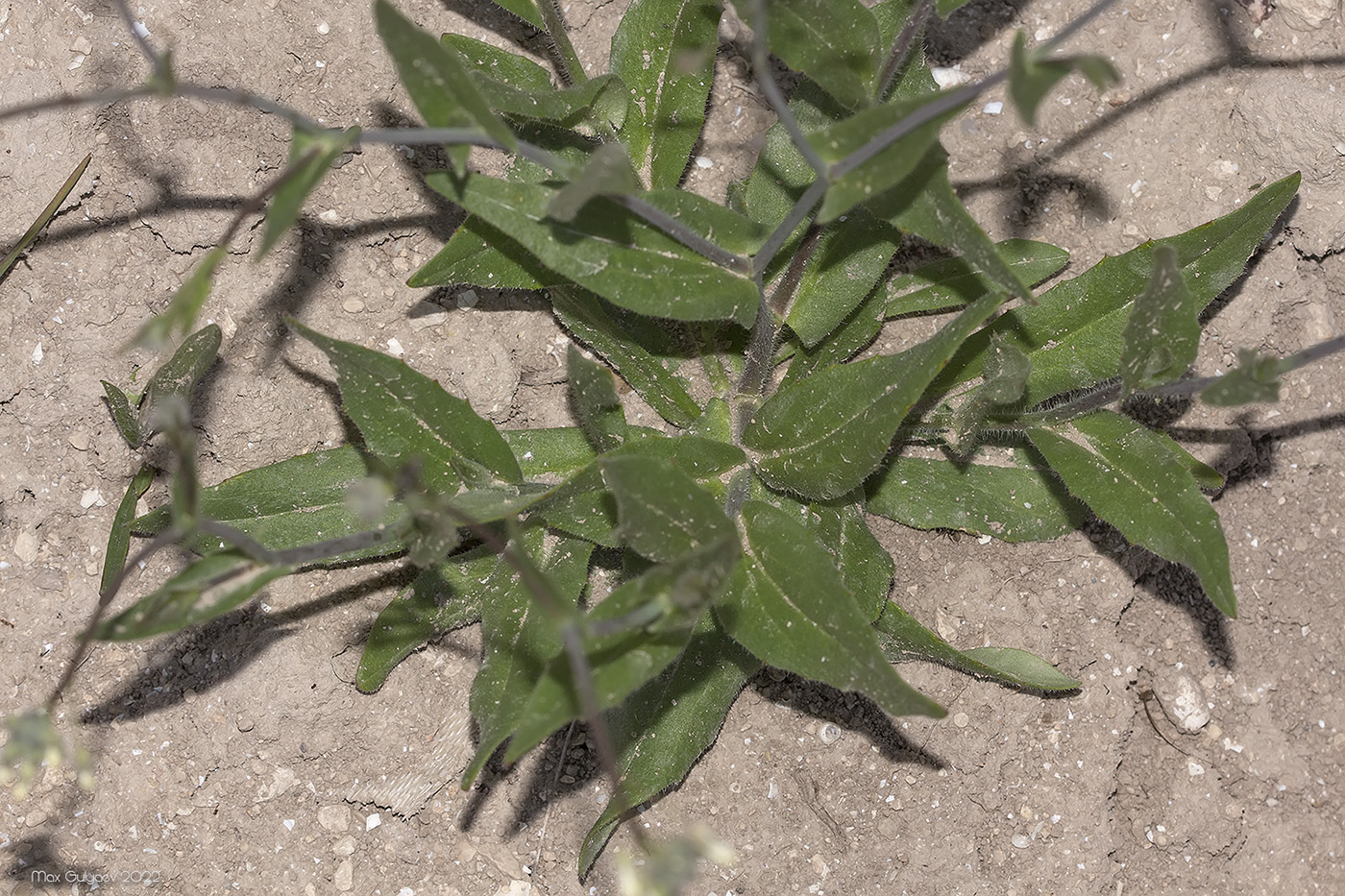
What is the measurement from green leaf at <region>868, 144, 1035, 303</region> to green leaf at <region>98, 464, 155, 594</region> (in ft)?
7.28

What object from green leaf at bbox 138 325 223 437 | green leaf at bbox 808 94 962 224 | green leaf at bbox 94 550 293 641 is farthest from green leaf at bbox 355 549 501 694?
green leaf at bbox 808 94 962 224

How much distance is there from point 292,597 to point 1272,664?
10.5ft

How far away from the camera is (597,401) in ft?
9.29

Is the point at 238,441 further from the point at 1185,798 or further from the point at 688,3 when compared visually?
the point at 1185,798

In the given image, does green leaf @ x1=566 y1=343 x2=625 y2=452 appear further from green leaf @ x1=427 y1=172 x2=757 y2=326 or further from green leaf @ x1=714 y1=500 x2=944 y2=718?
green leaf @ x1=714 y1=500 x2=944 y2=718

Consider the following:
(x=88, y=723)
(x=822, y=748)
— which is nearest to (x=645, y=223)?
(x=822, y=748)

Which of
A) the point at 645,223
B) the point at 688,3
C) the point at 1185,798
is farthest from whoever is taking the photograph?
the point at 1185,798

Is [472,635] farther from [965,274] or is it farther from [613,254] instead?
[965,274]

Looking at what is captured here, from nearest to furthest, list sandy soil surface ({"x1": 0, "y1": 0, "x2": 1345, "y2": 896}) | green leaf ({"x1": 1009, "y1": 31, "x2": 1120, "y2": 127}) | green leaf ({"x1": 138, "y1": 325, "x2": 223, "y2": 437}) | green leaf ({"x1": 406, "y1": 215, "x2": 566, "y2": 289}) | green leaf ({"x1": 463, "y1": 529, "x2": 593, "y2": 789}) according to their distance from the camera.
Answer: green leaf ({"x1": 1009, "y1": 31, "x2": 1120, "y2": 127}), green leaf ({"x1": 463, "y1": 529, "x2": 593, "y2": 789}), green leaf ({"x1": 406, "y1": 215, "x2": 566, "y2": 289}), green leaf ({"x1": 138, "y1": 325, "x2": 223, "y2": 437}), sandy soil surface ({"x1": 0, "y1": 0, "x2": 1345, "y2": 896})

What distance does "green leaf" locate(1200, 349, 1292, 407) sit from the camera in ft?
7.45

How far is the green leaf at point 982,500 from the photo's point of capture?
3.29 meters

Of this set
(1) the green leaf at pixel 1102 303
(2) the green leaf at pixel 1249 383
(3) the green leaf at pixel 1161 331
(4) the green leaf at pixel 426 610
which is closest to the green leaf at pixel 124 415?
(4) the green leaf at pixel 426 610

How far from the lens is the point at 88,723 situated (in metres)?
3.25

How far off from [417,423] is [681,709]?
3.56 feet
